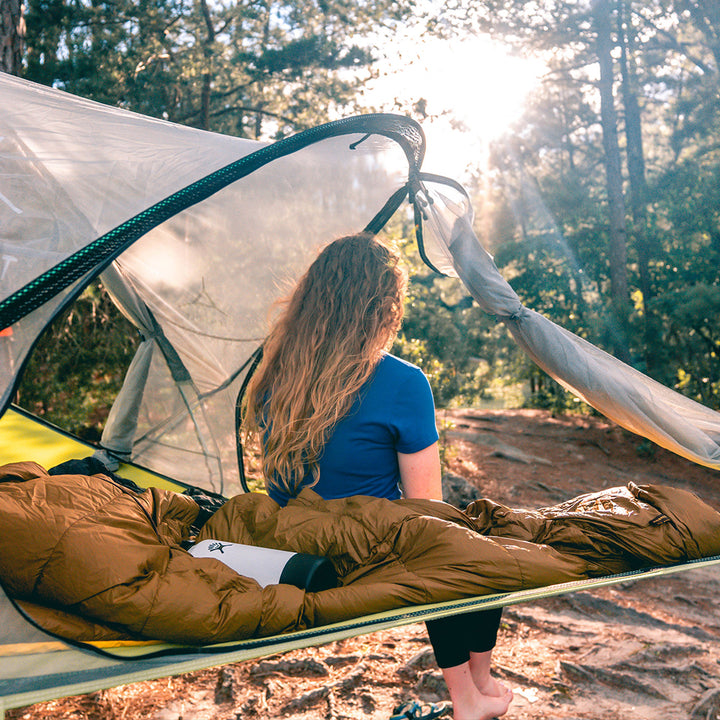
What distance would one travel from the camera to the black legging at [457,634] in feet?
5.25

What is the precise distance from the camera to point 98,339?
213 inches

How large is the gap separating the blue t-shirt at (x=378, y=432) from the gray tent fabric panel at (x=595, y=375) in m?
0.71

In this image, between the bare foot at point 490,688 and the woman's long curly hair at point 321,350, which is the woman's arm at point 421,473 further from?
the bare foot at point 490,688

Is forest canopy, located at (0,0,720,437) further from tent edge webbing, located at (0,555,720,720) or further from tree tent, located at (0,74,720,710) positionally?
tent edge webbing, located at (0,555,720,720)

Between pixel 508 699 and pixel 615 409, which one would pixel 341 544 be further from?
pixel 615 409

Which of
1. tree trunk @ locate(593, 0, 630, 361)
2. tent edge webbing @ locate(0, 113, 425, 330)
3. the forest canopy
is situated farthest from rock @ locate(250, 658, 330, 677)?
tree trunk @ locate(593, 0, 630, 361)

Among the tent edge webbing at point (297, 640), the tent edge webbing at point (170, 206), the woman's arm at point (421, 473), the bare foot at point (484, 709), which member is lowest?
the bare foot at point (484, 709)

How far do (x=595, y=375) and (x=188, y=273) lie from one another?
190 centimetres

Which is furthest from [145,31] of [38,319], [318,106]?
[38,319]

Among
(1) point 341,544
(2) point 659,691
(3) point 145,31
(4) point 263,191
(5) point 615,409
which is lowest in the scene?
(2) point 659,691

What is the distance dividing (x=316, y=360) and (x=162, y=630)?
804 mm

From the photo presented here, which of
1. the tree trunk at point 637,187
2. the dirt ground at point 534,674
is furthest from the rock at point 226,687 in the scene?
the tree trunk at point 637,187

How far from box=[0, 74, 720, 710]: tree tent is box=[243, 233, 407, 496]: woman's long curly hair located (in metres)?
0.50

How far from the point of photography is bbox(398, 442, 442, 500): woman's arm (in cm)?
175
